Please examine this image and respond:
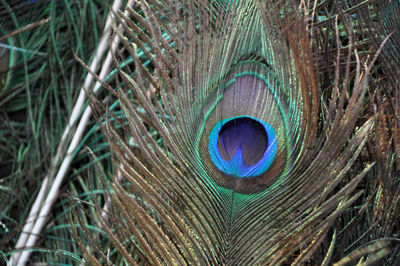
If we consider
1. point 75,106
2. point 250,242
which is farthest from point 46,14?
point 250,242

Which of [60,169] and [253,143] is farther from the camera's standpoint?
[60,169]

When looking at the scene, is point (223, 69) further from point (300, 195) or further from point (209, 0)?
point (300, 195)

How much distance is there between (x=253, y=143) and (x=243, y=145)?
0.07 feet

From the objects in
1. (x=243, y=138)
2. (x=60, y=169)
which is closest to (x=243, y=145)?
(x=243, y=138)

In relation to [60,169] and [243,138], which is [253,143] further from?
[60,169]

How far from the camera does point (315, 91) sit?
793mm

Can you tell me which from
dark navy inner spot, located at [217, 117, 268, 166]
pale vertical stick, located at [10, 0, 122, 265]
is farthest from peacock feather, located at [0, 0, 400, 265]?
pale vertical stick, located at [10, 0, 122, 265]

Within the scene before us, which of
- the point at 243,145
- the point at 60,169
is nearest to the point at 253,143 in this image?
the point at 243,145

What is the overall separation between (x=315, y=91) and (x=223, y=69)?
205 millimetres

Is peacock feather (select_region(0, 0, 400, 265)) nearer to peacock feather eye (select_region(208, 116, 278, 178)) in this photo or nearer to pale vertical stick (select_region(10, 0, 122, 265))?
peacock feather eye (select_region(208, 116, 278, 178))

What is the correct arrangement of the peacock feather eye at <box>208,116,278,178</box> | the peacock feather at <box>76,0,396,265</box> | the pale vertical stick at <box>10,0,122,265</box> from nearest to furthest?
1. the peacock feather at <box>76,0,396,265</box>
2. the peacock feather eye at <box>208,116,278,178</box>
3. the pale vertical stick at <box>10,0,122,265</box>

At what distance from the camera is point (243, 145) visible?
0.91m

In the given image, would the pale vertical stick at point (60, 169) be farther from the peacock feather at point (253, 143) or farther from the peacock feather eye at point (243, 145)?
the peacock feather eye at point (243, 145)

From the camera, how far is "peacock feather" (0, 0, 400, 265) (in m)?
0.75
